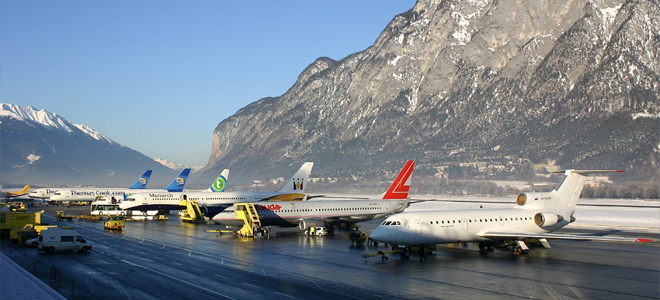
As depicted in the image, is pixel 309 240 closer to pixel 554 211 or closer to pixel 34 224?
pixel 554 211

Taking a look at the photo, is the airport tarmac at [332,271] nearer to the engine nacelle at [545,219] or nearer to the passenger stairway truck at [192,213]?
the engine nacelle at [545,219]

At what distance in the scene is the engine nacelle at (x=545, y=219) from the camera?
1577 inches

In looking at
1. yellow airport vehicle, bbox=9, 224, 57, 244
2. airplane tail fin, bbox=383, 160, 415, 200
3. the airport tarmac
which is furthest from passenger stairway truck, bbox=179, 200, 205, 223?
airplane tail fin, bbox=383, 160, 415, 200

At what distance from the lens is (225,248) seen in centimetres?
4047

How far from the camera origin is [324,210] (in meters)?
56.1

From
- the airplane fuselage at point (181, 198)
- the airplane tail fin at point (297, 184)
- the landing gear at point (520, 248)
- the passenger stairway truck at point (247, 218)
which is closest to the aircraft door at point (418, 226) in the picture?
the landing gear at point (520, 248)

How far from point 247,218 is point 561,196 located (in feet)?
90.3

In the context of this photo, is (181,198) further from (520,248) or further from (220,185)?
(520,248)

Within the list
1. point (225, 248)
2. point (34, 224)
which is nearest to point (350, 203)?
point (225, 248)

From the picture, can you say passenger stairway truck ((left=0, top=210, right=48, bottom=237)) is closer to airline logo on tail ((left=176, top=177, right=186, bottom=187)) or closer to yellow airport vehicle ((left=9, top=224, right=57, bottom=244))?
yellow airport vehicle ((left=9, top=224, right=57, bottom=244))

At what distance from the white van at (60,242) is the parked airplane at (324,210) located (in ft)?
54.2

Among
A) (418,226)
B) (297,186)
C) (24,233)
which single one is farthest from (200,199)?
(418,226)

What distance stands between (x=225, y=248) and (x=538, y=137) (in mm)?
169543

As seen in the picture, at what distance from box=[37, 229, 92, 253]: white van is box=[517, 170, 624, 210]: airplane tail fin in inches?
1269
